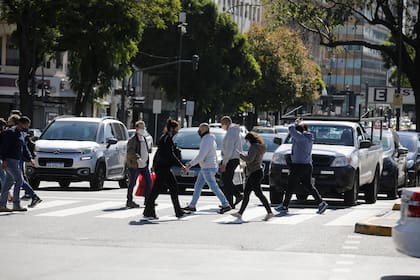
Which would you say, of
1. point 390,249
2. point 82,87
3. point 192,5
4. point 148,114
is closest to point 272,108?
point 148,114

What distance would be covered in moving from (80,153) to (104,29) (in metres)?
24.1

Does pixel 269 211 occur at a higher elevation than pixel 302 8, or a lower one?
lower

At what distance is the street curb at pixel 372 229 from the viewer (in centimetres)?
1858

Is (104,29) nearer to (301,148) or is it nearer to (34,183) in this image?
(34,183)

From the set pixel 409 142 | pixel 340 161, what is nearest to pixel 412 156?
pixel 409 142

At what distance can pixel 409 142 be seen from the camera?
36938mm

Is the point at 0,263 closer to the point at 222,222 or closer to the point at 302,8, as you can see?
the point at 222,222

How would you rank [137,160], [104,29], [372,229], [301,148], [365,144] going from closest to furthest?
[372,229] < [301,148] < [137,160] < [365,144] < [104,29]

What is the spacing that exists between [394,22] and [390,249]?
3684cm

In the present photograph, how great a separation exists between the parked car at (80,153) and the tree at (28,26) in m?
16.6

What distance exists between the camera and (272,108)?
337ft

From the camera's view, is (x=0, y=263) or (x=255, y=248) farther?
(x=255, y=248)

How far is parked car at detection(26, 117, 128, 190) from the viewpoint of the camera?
30266 millimetres

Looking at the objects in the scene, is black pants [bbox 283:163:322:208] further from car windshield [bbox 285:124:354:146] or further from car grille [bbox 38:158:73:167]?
car grille [bbox 38:158:73:167]
